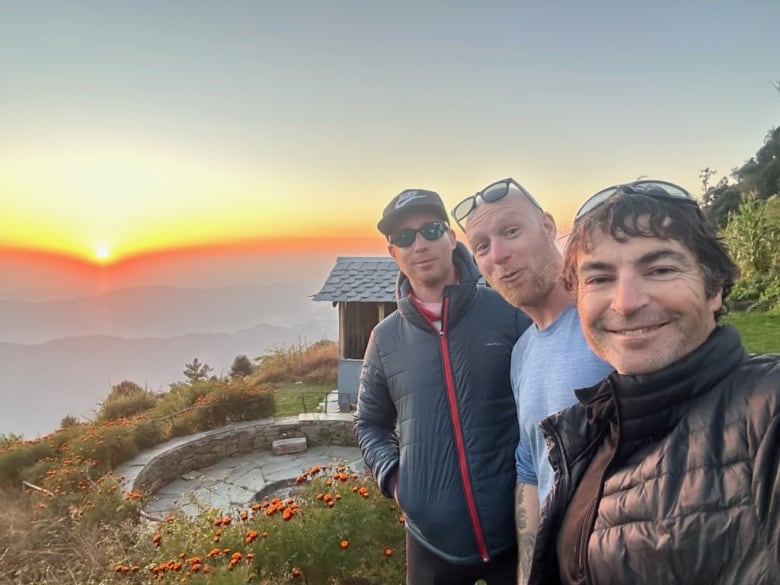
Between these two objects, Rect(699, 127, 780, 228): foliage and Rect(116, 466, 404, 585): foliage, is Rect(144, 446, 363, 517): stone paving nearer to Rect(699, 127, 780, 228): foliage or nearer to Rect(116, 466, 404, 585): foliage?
Rect(116, 466, 404, 585): foliage

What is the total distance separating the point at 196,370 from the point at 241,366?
2594mm

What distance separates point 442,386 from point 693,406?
1222 millimetres

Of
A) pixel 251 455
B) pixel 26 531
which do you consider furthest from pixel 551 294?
pixel 251 455

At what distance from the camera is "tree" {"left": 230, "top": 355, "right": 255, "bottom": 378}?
18.2 meters

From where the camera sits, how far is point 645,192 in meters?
1.15

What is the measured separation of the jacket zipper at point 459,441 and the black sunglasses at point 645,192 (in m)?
1.01

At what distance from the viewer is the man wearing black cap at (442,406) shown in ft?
6.42

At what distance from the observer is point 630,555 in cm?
97

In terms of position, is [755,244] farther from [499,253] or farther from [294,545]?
[499,253]

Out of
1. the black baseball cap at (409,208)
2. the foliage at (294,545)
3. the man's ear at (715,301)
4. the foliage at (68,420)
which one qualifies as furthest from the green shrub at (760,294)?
the foliage at (68,420)

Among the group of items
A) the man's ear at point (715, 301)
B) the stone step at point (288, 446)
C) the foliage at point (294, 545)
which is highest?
the man's ear at point (715, 301)

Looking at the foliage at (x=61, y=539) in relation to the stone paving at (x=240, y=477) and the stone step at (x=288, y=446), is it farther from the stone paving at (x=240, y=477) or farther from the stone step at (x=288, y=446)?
the stone step at (x=288, y=446)

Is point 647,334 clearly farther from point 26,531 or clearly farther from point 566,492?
point 26,531

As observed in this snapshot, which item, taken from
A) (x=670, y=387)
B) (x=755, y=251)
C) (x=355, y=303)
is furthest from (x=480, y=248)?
(x=755, y=251)
